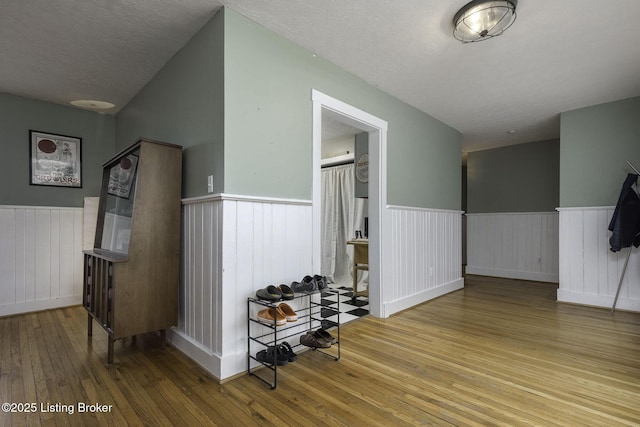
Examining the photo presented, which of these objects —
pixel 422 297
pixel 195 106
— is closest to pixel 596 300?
pixel 422 297

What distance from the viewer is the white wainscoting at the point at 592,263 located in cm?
369

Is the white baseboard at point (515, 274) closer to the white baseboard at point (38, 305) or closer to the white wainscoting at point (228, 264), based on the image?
the white wainscoting at point (228, 264)

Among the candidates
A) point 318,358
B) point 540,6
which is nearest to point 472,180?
point 540,6

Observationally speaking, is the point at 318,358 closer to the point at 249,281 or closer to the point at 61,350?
the point at 249,281

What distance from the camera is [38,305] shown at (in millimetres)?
3518

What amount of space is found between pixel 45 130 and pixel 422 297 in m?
4.97

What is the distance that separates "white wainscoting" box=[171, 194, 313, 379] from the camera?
2039 millimetres

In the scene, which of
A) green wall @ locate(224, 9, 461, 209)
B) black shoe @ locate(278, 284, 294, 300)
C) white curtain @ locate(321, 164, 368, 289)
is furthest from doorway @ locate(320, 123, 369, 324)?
black shoe @ locate(278, 284, 294, 300)

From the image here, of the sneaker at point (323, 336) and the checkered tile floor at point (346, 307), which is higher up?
the sneaker at point (323, 336)

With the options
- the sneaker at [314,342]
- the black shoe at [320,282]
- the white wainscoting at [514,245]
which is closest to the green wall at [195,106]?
the black shoe at [320,282]

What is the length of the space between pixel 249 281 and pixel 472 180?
5676 millimetres

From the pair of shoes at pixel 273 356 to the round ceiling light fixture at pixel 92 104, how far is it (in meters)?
3.49

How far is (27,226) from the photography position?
3.50 metres

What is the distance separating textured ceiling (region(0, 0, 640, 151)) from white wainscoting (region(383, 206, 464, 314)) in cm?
146
